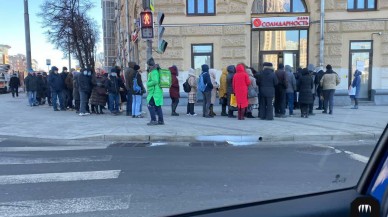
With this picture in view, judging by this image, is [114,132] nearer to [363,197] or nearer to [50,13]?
[363,197]

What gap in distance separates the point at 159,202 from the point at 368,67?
14.6 meters

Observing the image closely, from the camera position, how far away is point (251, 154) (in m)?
7.55

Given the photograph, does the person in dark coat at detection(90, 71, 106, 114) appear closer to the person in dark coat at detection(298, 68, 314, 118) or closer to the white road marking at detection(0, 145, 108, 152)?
the white road marking at detection(0, 145, 108, 152)

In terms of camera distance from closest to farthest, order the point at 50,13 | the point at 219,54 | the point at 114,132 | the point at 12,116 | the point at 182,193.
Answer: the point at 182,193 → the point at 114,132 → the point at 12,116 → the point at 219,54 → the point at 50,13

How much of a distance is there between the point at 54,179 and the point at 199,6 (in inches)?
482

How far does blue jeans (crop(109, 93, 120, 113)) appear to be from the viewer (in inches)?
534

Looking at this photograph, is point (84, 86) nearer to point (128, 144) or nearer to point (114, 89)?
point (114, 89)

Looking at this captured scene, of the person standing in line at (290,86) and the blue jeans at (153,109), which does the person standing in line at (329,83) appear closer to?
the person standing in line at (290,86)

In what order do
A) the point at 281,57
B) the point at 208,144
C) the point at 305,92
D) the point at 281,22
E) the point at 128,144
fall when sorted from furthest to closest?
the point at 281,57 → the point at 281,22 → the point at 305,92 → the point at 128,144 → the point at 208,144

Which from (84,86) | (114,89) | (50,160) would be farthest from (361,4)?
(50,160)

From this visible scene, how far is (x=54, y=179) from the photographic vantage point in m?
5.75

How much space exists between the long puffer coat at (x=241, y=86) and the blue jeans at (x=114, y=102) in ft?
15.1

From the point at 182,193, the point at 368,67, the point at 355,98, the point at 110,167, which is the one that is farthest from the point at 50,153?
the point at 368,67

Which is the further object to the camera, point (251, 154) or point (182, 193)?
point (251, 154)
